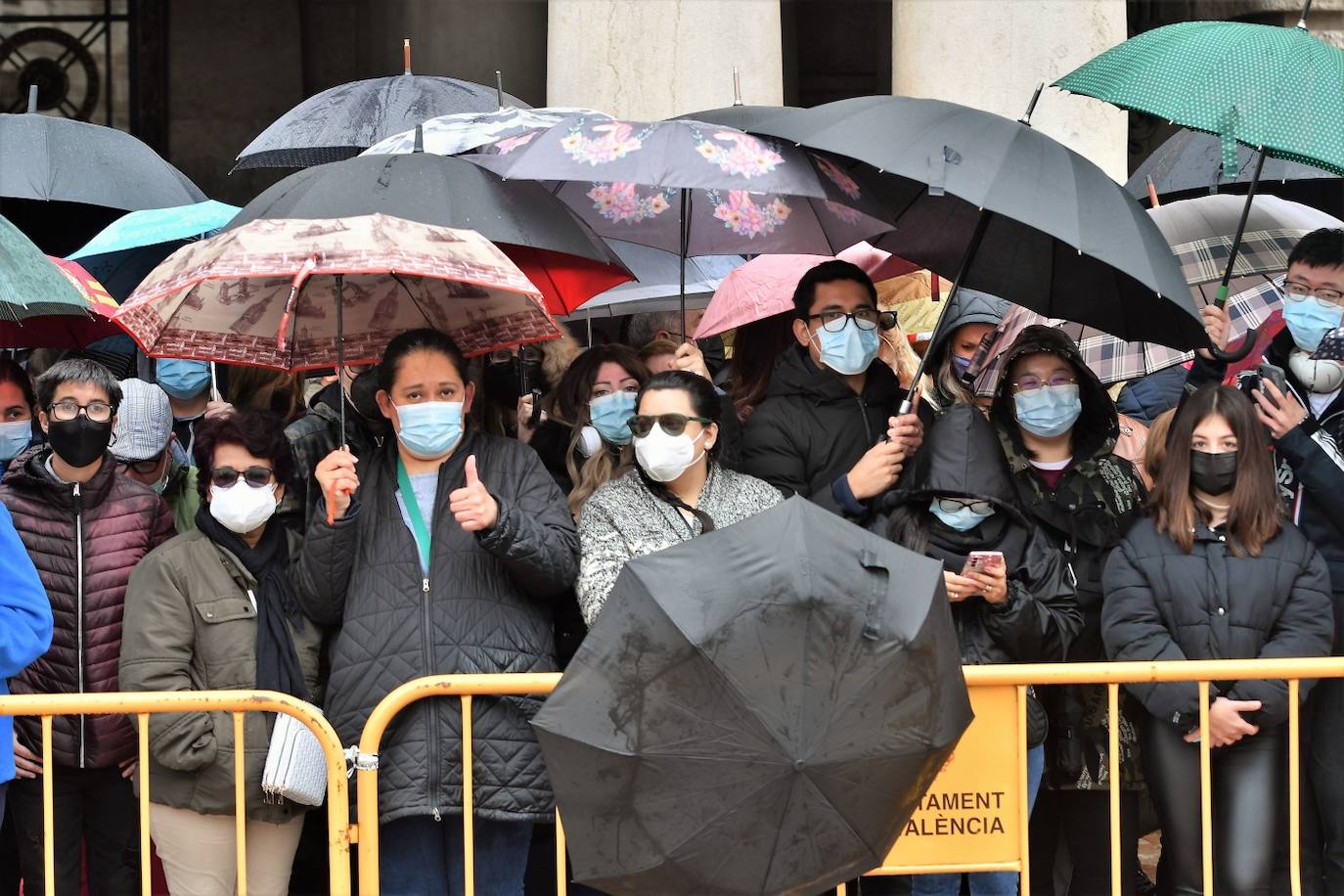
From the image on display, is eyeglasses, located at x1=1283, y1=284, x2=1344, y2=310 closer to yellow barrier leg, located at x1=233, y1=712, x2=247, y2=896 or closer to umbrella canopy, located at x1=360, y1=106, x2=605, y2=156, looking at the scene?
umbrella canopy, located at x1=360, y1=106, x2=605, y2=156

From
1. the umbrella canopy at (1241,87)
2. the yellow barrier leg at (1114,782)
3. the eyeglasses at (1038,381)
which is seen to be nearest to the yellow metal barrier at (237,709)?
the yellow barrier leg at (1114,782)

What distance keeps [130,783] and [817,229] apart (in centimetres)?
294

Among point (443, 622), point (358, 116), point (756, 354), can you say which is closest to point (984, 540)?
point (443, 622)

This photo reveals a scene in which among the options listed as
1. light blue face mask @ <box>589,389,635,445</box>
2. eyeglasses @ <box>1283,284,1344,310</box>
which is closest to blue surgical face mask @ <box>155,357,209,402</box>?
light blue face mask @ <box>589,389,635,445</box>

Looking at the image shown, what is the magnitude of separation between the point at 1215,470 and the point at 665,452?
1640mm

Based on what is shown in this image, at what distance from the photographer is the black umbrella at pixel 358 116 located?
7.90m

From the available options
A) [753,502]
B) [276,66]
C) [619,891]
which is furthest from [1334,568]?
[276,66]

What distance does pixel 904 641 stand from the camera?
162 inches

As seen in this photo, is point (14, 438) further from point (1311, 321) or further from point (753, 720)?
point (1311, 321)

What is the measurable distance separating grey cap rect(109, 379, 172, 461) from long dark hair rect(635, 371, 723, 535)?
1816mm

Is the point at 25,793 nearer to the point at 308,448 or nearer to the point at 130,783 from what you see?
the point at 130,783

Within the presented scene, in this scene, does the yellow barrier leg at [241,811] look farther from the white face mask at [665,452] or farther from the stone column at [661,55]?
the stone column at [661,55]

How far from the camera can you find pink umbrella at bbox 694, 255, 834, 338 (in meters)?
7.11

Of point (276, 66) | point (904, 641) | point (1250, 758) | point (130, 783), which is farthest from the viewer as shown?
point (276, 66)
